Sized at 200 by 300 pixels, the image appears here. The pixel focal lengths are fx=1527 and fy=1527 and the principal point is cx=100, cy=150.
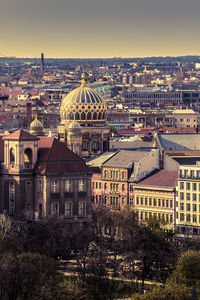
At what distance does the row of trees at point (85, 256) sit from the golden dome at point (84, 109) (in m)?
39.1

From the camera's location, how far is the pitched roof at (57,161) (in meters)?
129

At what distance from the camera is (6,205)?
425ft

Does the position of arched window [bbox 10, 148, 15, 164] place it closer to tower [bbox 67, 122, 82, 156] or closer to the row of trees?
the row of trees

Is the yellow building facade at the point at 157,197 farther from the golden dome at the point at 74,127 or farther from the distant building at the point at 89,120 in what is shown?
the distant building at the point at 89,120

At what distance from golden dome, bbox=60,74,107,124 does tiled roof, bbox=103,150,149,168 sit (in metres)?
13.3

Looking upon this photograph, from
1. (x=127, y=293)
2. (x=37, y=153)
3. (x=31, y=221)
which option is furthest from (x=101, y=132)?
(x=127, y=293)

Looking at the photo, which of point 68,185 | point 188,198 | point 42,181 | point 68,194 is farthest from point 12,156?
point 188,198

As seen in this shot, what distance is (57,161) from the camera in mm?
129250

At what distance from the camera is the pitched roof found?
5064 inches

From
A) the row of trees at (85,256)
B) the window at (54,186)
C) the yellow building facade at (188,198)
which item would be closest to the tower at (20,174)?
the window at (54,186)

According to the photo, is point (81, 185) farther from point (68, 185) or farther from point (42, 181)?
point (42, 181)

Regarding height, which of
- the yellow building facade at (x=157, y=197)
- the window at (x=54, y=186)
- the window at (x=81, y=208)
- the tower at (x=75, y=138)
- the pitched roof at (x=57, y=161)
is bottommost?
the yellow building facade at (x=157, y=197)

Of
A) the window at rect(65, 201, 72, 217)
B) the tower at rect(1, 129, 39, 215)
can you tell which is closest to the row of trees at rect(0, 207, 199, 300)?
the window at rect(65, 201, 72, 217)

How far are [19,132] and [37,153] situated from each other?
2404 mm
